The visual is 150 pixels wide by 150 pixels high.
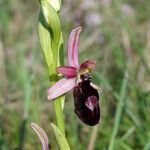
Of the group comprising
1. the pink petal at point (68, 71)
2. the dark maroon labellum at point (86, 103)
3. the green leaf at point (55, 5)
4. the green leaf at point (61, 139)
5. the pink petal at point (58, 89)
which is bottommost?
the green leaf at point (61, 139)

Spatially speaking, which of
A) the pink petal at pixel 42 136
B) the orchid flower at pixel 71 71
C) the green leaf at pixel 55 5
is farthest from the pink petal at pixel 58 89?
the green leaf at pixel 55 5

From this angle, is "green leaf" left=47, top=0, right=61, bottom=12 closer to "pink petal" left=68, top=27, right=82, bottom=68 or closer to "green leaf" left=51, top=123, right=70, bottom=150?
"pink petal" left=68, top=27, right=82, bottom=68

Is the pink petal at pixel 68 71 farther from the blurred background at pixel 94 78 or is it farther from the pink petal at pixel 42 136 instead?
the blurred background at pixel 94 78

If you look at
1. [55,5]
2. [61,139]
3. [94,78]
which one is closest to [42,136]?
[61,139]

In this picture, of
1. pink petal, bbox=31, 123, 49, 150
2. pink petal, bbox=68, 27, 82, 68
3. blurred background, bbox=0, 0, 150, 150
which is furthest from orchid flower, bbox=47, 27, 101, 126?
blurred background, bbox=0, 0, 150, 150

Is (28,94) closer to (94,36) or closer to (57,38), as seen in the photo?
(57,38)

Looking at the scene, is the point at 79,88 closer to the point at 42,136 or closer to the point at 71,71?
the point at 71,71
